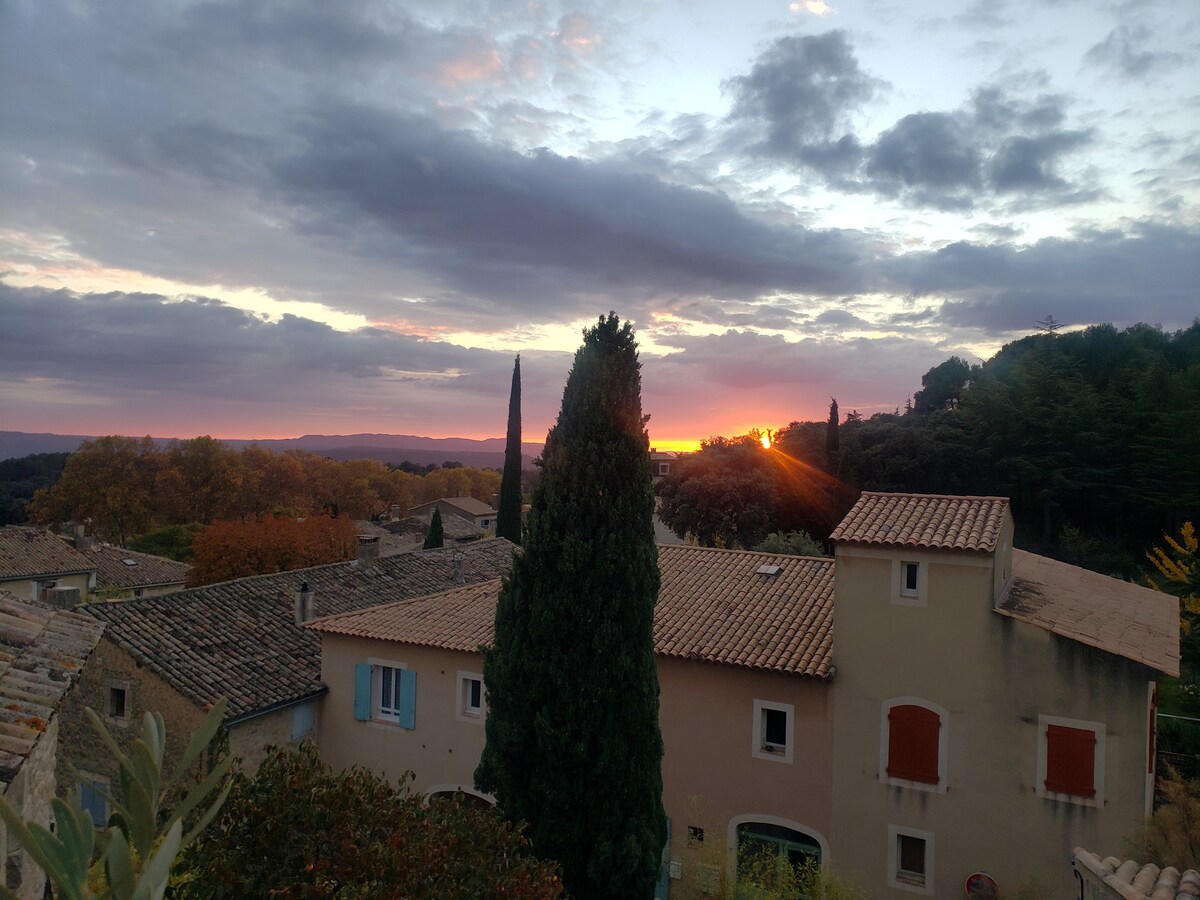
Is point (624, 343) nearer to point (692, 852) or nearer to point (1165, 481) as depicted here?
point (692, 852)

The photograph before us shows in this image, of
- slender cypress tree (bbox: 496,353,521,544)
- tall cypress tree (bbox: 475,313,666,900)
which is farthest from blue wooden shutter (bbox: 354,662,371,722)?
slender cypress tree (bbox: 496,353,521,544)

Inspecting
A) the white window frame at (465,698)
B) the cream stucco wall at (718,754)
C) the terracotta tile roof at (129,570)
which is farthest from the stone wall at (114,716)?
the terracotta tile roof at (129,570)

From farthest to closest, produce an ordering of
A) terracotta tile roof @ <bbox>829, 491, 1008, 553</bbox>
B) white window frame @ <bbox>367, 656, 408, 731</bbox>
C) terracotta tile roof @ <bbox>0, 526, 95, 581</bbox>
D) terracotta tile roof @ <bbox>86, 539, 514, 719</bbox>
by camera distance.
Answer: terracotta tile roof @ <bbox>0, 526, 95, 581</bbox> < white window frame @ <bbox>367, 656, 408, 731</bbox> < terracotta tile roof @ <bbox>86, 539, 514, 719</bbox> < terracotta tile roof @ <bbox>829, 491, 1008, 553</bbox>

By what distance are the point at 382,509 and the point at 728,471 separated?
66.7 meters

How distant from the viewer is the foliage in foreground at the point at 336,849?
16.4 ft

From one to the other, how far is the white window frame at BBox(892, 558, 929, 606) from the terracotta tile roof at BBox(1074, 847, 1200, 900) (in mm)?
4564

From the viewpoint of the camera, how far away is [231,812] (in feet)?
17.9

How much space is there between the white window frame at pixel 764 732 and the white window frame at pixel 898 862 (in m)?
2.01

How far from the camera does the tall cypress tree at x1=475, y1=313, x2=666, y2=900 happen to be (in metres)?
9.84

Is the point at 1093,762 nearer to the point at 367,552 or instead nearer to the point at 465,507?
the point at 367,552

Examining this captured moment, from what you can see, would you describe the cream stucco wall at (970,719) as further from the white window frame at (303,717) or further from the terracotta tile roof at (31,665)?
the terracotta tile roof at (31,665)

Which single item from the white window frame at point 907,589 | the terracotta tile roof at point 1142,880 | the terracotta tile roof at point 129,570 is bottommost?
the terracotta tile roof at point 129,570

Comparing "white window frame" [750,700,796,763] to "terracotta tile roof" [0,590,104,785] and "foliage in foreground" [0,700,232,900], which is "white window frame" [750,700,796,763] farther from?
"foliage in foreground" [0,700,232,900]

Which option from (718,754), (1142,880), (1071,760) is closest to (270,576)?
(718,754)
